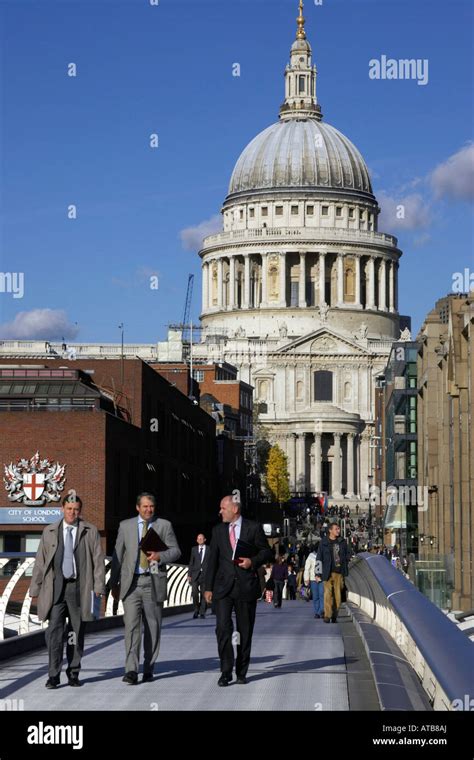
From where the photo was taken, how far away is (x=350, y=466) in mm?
195000

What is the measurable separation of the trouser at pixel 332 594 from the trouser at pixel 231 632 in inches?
480

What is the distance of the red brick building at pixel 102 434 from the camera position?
58344 millimetres

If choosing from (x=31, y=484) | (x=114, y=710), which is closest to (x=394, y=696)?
(x=114, y=710)

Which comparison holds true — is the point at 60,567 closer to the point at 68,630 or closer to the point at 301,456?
the point at 68,630

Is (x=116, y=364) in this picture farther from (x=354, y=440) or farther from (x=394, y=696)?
(x=354, y=440)

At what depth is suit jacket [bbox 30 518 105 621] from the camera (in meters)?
16.8

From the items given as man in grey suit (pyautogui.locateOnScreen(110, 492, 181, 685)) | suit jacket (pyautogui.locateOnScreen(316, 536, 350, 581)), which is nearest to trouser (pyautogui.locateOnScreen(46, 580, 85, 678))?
man in grey suit (pyautogui.locateOnScreen(110, 492, 181, 685))

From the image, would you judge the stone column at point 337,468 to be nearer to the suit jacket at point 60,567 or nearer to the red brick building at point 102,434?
the red brick building at point 102,434

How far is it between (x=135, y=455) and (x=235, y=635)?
4953 cm

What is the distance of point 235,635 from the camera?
682 inches

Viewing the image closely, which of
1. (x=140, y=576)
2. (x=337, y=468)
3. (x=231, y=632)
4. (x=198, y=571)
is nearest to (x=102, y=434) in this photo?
(x=198, y=571)

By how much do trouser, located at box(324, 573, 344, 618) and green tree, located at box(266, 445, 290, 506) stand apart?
136857 mm

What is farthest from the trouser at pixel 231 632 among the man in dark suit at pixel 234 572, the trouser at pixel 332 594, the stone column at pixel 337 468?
the stone column at pixel 337 468

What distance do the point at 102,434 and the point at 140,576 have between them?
4165 centimetres
